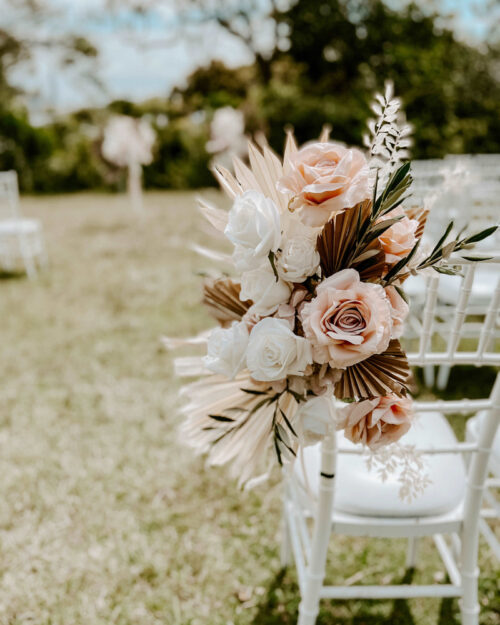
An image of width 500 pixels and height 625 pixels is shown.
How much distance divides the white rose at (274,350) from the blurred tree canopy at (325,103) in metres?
9.61

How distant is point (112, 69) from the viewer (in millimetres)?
18891

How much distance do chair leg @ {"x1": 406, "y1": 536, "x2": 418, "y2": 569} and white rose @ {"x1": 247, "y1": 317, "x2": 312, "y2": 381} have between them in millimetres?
1252

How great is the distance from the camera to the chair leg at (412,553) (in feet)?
5.89

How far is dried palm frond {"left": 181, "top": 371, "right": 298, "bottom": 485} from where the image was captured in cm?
96

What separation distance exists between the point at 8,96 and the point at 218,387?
18.0 meters

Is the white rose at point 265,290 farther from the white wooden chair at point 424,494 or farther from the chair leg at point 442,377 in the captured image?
the chair leg at point 442,377

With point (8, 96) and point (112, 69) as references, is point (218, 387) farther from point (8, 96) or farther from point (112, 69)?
point (112, 69)

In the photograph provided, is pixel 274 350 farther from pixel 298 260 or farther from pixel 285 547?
pixel 285 547

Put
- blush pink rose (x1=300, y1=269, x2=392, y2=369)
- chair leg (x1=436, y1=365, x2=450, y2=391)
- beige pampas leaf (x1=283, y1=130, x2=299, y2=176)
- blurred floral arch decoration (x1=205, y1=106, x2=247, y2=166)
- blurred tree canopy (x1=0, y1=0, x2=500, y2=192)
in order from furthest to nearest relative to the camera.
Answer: blurred floral arch decoration (x1=205, y1=106, x2=247, y2=166)
blurred tree canopy (x1=0, y1=0, x2=500, y2=192)
chair leg (x1=436, y1=365, x2=450, y2=391)
beige pampas leaf (x1=283, y1=130, x2=299, y2=176)
blush pink rose (x1=300, y1=269, x2=392, y2=369)

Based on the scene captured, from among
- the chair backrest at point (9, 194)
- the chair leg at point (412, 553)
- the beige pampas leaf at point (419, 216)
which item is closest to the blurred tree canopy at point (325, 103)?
the chair backrest at point (9, 194)

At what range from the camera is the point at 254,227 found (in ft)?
2.60

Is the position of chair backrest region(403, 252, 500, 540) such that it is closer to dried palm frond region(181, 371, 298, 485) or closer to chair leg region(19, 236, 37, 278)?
dried palm frond region(181, 371, 298, 485)

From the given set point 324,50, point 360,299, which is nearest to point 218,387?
point 360,299

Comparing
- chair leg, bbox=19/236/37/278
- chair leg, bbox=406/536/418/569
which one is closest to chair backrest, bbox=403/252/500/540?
chair leg, bbox=406/536/418/569
